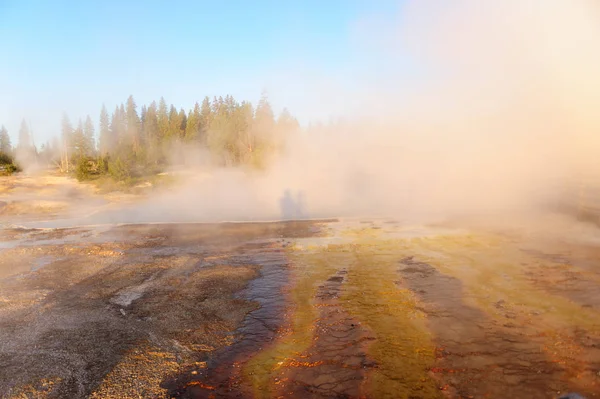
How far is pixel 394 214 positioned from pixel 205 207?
13230mm

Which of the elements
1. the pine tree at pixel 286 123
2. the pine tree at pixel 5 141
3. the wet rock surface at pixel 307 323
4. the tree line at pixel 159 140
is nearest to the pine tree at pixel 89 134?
the tree line at pixel 159 140

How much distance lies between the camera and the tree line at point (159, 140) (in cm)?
4012

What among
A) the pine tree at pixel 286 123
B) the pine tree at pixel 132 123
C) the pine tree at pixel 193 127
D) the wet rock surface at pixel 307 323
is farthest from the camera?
the pine tree at pixel 132 123

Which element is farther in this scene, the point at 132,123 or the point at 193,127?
the point at 132,123

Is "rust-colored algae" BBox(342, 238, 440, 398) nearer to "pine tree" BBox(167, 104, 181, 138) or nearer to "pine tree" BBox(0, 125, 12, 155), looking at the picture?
"pine tree" BBox(167, 104, 181, 138)

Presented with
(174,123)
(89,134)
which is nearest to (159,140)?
(174,123)

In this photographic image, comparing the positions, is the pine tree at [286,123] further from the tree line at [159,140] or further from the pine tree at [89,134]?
the pine tree at [89,134]

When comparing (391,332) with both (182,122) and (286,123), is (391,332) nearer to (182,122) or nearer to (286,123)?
(286,123)

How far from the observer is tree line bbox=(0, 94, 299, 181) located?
132 feet

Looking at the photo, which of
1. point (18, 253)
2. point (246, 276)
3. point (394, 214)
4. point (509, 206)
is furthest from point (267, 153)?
point (246, 276)

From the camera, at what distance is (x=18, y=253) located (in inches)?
555

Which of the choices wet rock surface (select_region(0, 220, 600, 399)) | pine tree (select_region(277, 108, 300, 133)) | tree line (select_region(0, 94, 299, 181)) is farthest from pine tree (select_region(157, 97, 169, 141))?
wet rock surface (select_region(0, 220, 600, 399))

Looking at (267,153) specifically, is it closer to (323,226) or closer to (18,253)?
(323,226)

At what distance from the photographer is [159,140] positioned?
60031 mm
